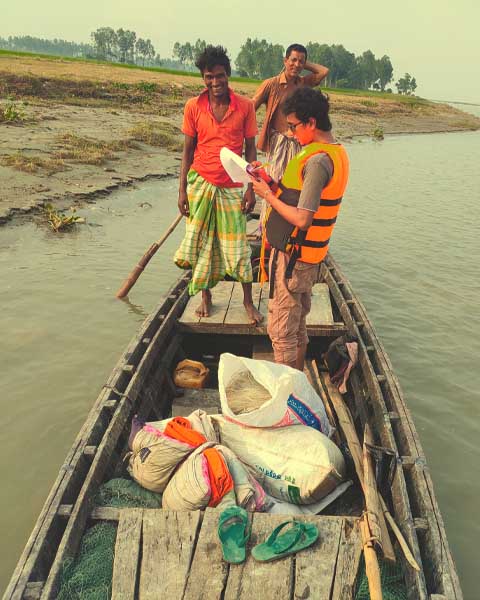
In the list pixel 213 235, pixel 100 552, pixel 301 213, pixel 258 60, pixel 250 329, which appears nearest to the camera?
pixel 100 552

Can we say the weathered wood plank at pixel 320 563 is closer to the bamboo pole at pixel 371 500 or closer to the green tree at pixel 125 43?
the bamboo pole at pixel 371 500

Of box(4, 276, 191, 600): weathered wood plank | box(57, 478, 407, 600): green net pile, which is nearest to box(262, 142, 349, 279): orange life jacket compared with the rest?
box(4, 276, 191, 600): weathered wood plank

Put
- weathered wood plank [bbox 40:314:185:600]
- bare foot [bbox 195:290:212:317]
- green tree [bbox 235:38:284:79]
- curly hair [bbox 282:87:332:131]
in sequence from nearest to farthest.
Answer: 1. weathered wood plank [bbox 40:314:185:600]
2. curly hair [bbox 282:87:332:131]
3. bare foot [bbox 195:290:212:317]
4. green tree [bbox 235:38:284:79]

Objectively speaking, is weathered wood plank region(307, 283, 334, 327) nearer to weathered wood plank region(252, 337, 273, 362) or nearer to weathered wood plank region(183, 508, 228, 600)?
weathered wood plank region(252, 337, 273, 362)

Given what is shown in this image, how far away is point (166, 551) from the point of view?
82.7 inches

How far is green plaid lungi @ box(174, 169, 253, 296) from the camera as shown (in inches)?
162

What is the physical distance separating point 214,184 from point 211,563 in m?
2.94

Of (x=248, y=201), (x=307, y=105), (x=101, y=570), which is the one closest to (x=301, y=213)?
(x=307, y=105)

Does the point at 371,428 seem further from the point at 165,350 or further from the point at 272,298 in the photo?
the point at 165,350

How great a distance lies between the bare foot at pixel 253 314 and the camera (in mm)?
4496

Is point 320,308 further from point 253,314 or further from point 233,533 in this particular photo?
point 233,533

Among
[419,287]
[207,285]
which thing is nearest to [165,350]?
[207,285]

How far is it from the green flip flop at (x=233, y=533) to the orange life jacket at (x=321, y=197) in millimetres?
1709

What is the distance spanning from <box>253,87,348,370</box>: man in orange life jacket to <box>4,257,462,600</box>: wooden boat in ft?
2.68
